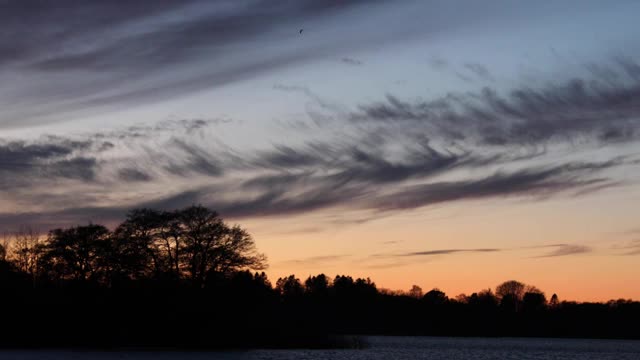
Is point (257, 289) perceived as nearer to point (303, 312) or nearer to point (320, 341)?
point (320, 341)

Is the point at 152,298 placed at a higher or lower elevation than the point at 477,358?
higher

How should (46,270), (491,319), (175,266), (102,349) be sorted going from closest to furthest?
(102,349) < (175,266) < (46,270) < (491,319)

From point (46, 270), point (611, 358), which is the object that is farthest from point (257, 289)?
point (611, 358)

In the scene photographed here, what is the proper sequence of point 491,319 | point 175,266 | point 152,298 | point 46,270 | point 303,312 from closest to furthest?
point 152,298 → point 175,266 → point 46,270 → point 303,312 → point 491,319

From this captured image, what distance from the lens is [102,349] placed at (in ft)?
260

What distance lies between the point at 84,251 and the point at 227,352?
2607 cm

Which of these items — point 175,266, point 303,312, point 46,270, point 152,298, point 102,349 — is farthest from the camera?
point 303,312


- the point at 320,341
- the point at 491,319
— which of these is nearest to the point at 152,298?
the point at 320,341

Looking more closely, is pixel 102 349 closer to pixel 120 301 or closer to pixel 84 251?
pixel 120 301

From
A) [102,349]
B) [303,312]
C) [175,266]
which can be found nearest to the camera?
[102,349]

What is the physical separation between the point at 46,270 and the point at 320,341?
31.6m

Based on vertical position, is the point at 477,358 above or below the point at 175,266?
below

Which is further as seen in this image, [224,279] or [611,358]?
[611,358]

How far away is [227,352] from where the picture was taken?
80500mm
